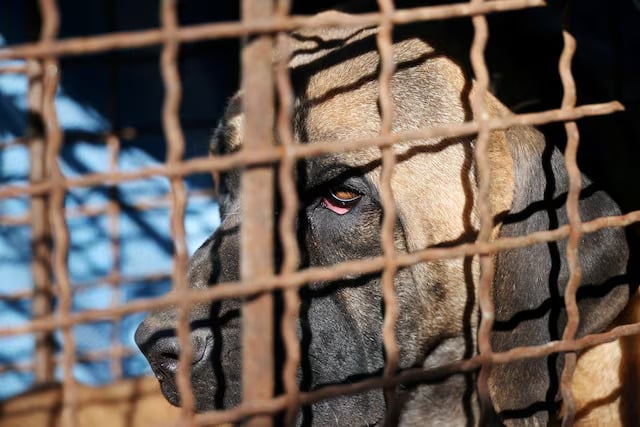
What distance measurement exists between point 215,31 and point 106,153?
8.45 feet

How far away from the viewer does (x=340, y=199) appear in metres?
1.99

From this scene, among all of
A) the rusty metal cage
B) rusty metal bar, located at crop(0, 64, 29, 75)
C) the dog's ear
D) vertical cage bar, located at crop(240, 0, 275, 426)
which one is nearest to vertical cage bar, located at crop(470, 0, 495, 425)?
the rusty metal cage

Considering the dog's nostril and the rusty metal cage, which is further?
the dog's nostril

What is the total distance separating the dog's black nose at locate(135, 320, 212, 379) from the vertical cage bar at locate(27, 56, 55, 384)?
1.82 m

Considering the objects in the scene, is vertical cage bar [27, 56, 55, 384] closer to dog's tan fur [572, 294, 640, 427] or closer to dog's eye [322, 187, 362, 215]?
dog's eye [322, 187, 362, 215]

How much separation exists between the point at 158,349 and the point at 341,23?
37.4 inches

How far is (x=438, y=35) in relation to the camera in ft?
7.35

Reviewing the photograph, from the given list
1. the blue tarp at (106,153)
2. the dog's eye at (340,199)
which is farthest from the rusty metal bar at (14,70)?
the dog's eye at (340,199)

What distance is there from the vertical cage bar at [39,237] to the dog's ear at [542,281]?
2.37 metres

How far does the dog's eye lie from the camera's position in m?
1.98

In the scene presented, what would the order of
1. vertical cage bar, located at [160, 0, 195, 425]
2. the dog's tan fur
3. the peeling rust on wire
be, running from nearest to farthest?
vertical cage bar, located at [160, 0, 195, 425] → the dog's tan fur → the peeling rust on wire

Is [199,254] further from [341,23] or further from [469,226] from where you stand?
[341,23]

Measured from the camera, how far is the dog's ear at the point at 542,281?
179 cm

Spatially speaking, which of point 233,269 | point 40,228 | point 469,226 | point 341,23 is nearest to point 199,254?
point 233,269
